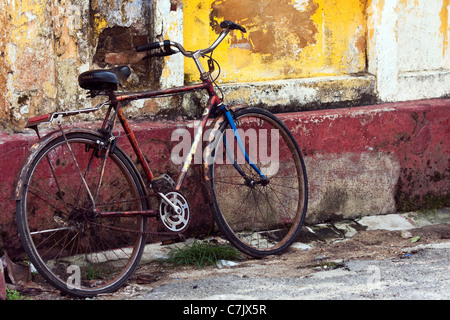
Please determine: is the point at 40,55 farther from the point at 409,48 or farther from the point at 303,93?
the point at 409,48

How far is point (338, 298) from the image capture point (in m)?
3.49

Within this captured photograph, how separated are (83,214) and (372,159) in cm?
246

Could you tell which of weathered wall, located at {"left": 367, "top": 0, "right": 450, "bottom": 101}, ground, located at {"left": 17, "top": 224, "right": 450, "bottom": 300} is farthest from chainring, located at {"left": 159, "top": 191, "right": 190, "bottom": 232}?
weathered wall, located at {"left": 367, "top": 0, "right": 450, "bottom": 101}

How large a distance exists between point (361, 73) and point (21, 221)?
304 cm

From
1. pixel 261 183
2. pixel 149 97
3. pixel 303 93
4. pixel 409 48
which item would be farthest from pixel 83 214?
pixel 409 48

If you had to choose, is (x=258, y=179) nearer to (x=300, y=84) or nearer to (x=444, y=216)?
(x=300, y=84)

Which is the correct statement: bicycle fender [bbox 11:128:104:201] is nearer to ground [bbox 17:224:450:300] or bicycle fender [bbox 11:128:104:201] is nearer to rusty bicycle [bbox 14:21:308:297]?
rusty bicycle [bbox 14:21:308:297]

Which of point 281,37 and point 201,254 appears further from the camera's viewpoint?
point 281,37

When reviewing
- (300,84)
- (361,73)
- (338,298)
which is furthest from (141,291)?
(361,73)

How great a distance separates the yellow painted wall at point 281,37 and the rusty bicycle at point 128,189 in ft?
1.67

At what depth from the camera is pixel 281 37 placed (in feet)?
16.7

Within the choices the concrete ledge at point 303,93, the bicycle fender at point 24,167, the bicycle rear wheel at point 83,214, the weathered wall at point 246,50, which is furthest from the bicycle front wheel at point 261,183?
the bicycle fender at point 24,167

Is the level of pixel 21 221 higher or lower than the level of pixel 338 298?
higher

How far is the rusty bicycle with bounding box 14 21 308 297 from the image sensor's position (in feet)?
12.0
